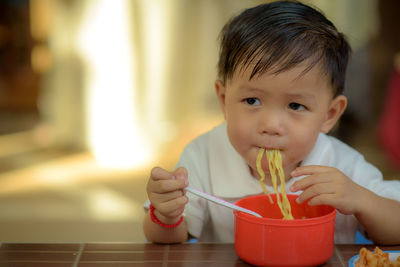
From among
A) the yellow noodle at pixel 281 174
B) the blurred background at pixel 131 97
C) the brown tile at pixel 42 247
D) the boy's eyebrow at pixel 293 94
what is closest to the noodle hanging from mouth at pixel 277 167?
the yellow noodle at pixel 281 174

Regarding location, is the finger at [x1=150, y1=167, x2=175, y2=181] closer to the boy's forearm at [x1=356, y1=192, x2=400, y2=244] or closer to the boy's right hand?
the boy's right hand

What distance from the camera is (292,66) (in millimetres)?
977

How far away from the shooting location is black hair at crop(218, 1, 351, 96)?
0.99 meters

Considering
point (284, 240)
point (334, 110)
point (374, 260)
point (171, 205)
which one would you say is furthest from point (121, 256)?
point (334, 110)

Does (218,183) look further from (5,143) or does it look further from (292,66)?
(5,143)

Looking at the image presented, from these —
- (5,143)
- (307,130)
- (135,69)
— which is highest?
(307,130)

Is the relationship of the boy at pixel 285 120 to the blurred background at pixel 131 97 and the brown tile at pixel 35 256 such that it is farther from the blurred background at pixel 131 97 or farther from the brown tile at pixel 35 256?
the blurred background at pixel 131 97

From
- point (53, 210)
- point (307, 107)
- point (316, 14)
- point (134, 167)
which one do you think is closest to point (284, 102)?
point (307, 107)

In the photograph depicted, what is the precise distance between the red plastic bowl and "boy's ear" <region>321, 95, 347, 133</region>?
0.31m

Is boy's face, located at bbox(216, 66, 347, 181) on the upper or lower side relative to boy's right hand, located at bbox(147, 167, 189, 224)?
upper

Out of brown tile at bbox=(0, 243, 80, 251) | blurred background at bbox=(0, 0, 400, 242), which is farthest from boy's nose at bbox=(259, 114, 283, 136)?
blurred background at bbox=(0, 0, 400, 242)

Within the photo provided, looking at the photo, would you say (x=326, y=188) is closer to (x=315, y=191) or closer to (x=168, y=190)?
(x=315, y=191)

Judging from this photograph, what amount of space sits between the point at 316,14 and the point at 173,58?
3.29 m

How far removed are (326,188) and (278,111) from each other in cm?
16
